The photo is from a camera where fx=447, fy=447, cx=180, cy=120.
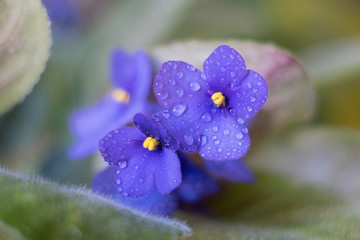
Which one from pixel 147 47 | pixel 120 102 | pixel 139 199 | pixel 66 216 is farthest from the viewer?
pixel 147 47

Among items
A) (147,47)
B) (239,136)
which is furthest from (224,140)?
(147,47)

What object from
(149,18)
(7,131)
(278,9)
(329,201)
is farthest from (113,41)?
(329,201)

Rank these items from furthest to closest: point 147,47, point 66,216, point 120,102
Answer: point 147,47 → point 120,102 → point 66,216

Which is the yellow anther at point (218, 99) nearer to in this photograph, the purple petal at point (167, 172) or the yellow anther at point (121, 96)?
the purple petal at point (167, 172)

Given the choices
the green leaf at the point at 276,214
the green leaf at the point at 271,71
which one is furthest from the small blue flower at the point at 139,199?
the green leaf at the point at 271,71

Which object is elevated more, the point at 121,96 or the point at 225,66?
the point at 225,66

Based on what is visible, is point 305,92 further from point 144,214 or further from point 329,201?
point 144,214

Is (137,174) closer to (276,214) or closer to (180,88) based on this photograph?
(180,88)
